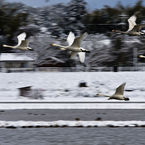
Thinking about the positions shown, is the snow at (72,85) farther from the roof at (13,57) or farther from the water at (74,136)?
the roof at (13,57)

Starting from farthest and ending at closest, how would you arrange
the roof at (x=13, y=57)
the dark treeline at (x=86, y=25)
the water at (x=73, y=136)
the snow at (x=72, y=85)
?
the roof at (x=13, y=57), the dark treeline at (x=86, y=25), the snow at (x=72, y=85), the water at (x=73, y=136)

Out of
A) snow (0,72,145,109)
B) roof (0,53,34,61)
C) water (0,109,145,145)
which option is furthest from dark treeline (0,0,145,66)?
water (0,109,145,145)

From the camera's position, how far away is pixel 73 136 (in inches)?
457

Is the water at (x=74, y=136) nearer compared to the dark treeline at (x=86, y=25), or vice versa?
the water at (x=74, y=136)

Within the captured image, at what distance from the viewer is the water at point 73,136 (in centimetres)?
1070

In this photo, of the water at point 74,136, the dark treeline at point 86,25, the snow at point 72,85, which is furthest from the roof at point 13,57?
the water at point 74,136

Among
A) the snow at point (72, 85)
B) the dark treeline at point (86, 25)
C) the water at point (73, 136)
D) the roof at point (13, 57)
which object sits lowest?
the water at point (73, 136)

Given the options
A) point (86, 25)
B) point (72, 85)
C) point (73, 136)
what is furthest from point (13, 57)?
point (73, 136)

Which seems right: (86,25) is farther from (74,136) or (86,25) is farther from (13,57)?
(74,136)

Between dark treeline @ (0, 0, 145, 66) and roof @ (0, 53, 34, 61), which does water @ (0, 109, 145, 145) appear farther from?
roof @ (0, 53, 34, 61)

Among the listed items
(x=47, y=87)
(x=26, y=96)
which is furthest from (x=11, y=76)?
(x=26, y=96)

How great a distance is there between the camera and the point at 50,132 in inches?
484

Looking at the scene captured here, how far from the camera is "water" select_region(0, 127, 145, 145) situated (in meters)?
10.7

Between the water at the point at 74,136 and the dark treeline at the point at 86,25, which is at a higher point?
the dark treeline at the point at 86,25
